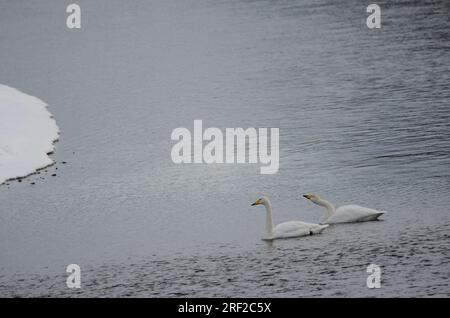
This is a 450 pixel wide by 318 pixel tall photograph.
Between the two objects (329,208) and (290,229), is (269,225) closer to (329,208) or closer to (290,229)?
(290,229)

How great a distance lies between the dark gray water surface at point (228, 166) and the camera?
920 inches

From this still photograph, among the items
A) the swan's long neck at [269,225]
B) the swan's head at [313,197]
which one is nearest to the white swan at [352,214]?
the swan's head at [313,197]

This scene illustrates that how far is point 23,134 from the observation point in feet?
113


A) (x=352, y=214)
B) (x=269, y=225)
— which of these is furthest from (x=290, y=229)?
(x=352, y=214)

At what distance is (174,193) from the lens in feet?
96.0

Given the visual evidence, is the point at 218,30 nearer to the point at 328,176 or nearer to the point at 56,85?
the point at 56,85

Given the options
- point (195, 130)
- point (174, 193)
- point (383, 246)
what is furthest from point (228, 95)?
point (383, 246)

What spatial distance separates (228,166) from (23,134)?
7505 mm

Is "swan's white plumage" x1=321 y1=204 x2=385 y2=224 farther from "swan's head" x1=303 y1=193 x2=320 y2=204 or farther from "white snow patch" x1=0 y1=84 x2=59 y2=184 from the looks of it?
"white snow patch" x1=0 y1=84 x2=59 y2=184

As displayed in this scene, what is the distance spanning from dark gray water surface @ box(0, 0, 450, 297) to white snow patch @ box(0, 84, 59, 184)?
24.4 inches

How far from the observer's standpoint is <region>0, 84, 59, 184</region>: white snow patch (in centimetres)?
3203

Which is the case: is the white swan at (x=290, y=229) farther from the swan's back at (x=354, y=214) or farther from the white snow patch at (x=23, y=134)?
the white snow patch at (x=23, y=134)

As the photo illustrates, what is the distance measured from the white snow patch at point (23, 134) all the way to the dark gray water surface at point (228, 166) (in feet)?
2.03

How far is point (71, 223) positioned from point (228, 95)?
13.6m
